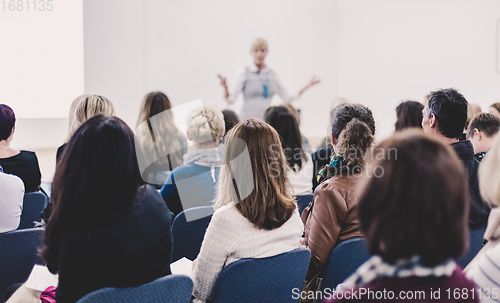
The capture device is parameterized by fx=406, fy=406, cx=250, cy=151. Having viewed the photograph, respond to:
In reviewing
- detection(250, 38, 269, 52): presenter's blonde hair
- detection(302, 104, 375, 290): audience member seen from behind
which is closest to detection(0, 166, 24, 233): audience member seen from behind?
detection(302, 104, 375, 290): audience member seen from behind

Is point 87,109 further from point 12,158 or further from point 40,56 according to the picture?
point 40,56

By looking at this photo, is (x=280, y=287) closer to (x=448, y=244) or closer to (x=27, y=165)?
(x=448, y=244)

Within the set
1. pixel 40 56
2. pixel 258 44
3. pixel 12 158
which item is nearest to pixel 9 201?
pixel 12 158

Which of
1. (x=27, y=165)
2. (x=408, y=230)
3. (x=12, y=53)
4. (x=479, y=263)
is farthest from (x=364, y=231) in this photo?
(x=12, y=53)

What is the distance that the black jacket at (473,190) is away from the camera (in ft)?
Answer: 6.00

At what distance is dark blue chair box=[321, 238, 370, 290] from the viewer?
5.04ft

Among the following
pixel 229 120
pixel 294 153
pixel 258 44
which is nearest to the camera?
pixel 294 153

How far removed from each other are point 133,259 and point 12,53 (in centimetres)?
432

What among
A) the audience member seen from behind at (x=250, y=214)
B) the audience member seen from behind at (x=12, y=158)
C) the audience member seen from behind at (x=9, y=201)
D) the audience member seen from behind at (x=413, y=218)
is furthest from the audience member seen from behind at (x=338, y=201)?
the audience member seen from behind at (x=12, y=158)

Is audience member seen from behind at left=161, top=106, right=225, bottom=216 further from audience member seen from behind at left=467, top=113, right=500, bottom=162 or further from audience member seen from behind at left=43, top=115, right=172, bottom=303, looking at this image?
audience member seen from behind at left=467, top=113, right=500, bottom=162

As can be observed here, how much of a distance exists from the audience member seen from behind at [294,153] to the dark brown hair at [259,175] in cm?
113

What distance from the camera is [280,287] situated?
1.42m

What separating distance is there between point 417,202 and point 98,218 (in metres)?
0.87

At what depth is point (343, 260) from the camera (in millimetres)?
1562
